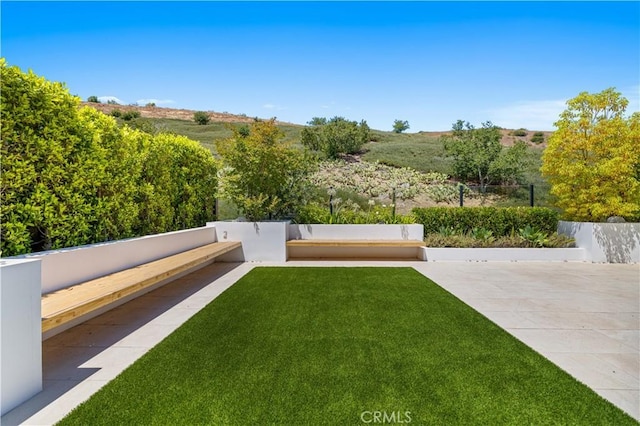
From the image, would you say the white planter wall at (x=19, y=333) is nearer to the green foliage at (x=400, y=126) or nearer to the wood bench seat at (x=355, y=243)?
the wood bench seat at (x=355, y=243)

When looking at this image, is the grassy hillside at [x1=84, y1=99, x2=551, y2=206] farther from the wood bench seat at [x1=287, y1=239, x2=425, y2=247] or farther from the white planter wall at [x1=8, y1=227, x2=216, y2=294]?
the white planter wall at [x1=8, y1=227, x2=216, y2=294]

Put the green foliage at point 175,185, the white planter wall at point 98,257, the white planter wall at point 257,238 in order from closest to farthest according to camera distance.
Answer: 1. the white planter wall at point 98,257
2. the green foliage at point 175,185
3. the white planter wall at point 257,238

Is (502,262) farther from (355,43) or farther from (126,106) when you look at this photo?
(126,106)

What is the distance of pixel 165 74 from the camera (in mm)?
11500

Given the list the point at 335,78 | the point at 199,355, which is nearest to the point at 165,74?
the point at 335,78

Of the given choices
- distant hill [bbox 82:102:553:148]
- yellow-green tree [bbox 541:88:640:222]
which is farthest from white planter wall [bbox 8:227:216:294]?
distant hill [bbox 82:102:553:148]

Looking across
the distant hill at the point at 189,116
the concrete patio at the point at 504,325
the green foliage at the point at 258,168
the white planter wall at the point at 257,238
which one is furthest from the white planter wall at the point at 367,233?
the distant hill at the point at 189,116

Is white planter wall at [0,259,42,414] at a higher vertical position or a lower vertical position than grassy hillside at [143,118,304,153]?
lower

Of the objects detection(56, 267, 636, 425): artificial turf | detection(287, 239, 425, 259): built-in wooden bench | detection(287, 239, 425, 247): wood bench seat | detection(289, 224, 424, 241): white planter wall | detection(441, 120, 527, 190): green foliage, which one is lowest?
detection(56, 267, 636, 425): artificial turf

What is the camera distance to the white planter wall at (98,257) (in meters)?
3.46

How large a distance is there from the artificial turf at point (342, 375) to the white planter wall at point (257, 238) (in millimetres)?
3648

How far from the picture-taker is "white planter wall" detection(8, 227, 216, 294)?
3.46 meters

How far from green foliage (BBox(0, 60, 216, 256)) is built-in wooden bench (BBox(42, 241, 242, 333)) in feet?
2.61

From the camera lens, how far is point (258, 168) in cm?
816
